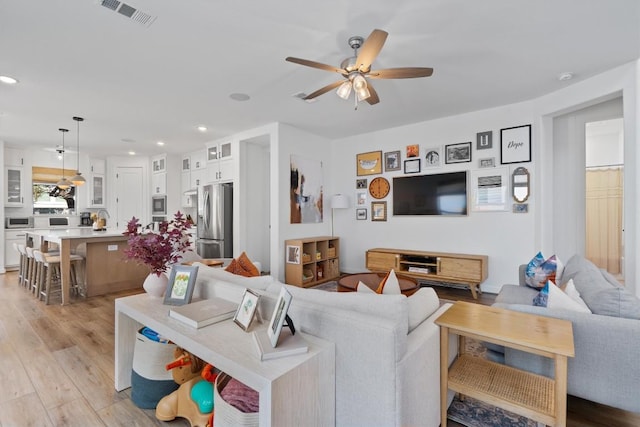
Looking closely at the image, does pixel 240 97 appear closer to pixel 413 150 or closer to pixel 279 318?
pixel 413 150

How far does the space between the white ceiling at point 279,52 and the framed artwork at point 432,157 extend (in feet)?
1.87

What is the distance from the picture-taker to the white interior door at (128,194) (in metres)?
7.16

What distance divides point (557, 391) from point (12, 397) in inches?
117

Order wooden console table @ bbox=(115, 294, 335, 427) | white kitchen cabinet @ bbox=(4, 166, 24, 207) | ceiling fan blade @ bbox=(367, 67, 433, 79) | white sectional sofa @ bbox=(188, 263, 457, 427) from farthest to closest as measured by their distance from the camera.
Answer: white kitchen cabinet @ bbox=(4, 166, 24, 207)
ceiling fan blade @ bbox=(367, 67, 433, 79)
white sectional sofa @ bbox=(188, 263, 457, 427)
wooden console table @ bbox=(115, 294, 335, 427)

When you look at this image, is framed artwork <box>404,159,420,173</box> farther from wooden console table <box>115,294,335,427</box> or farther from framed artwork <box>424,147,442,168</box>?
wooden console table <box>115,294,335,427</box>

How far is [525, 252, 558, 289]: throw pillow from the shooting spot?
2.63m

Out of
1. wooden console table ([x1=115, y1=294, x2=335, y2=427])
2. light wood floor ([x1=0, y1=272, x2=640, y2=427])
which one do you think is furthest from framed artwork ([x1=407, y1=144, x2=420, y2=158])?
wooden console table ([x1=115, y1=294, x2=335, y2=427])

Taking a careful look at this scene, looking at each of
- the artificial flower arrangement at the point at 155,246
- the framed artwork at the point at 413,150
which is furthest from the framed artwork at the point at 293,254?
the artificial flower arrangement at the point at 155,246

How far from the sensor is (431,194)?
187 inches

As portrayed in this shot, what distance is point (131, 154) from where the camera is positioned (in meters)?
7.21

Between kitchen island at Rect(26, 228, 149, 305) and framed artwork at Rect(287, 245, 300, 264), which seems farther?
framed artwork at Rect(287, 245, 300, 264)

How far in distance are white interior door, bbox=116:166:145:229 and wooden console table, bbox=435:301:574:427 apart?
750 cm

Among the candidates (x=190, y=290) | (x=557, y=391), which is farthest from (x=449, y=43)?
(x=190, y=290)

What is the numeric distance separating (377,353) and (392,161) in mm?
4328
